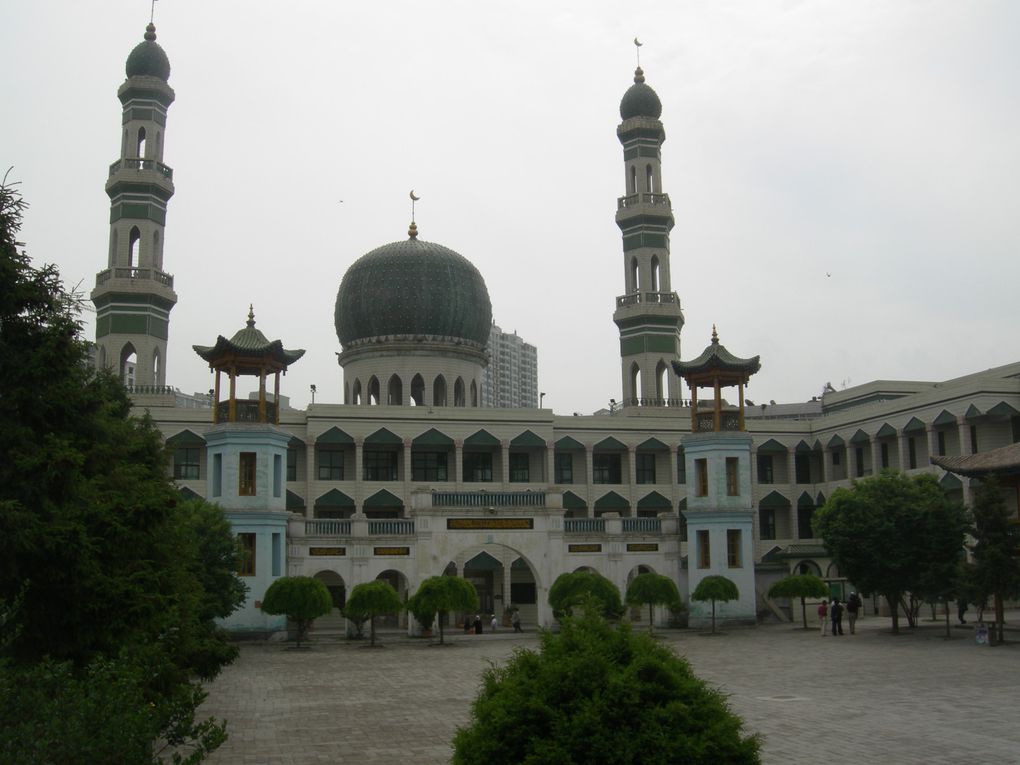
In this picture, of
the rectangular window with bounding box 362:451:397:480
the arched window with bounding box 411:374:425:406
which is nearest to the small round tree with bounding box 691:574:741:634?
the rectangular window with bounding box 362:451:397:480

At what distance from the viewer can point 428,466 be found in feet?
187

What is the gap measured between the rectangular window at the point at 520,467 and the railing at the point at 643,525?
45.3 ft

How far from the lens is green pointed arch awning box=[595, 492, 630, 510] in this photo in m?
58.5

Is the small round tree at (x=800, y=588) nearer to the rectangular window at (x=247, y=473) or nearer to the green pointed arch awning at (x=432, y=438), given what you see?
the green pointed arch awning at (x=432, y=438)

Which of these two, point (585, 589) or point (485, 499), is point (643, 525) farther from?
point (585, 589)

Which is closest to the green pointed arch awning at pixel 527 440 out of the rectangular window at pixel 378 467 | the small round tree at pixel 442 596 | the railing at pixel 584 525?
the rectangular window at pixel 378 467

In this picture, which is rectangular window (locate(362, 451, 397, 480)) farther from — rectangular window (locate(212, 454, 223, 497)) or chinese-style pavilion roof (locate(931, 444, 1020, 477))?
chinese-style pavilion roof (locate(931, 444, 1020, 477))

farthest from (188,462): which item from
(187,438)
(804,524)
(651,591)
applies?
(804,524)

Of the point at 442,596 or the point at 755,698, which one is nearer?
the point at 755,698

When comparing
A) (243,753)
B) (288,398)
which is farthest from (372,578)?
(288,398)

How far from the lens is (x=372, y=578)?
4231cm

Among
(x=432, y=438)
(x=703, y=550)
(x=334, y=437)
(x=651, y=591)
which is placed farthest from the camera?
(x=432, y=438)

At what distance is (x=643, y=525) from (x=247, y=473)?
52.3ft

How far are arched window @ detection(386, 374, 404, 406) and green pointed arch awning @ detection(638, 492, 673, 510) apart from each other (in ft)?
45.5
